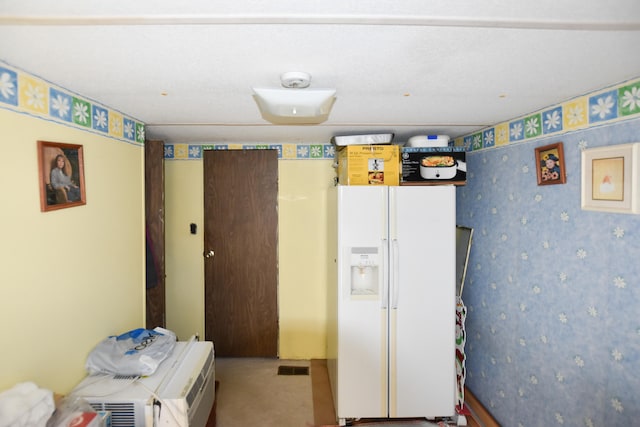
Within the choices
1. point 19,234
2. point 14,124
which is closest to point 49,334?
point 19,234

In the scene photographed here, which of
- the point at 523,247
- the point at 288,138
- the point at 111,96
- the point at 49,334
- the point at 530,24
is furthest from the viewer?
the point at 288,138

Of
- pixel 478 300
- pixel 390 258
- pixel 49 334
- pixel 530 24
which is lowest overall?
pixel 478 300

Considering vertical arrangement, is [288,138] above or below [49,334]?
above

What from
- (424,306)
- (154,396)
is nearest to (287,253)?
(424,306)

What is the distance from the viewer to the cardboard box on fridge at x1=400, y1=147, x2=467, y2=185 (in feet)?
7.70

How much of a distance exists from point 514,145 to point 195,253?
111 inches

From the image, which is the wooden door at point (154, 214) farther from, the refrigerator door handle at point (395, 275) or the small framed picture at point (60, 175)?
the refrigerator door handle at point (395, 275)

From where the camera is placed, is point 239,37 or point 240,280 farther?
point 240,280

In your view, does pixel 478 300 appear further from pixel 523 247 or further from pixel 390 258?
pixel 390 258

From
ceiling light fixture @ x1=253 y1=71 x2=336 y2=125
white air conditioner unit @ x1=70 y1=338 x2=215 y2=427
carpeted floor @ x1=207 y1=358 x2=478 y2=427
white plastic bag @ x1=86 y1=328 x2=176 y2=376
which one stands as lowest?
carpeted floor @ x1=207 y1=358 x2=478 y2=427

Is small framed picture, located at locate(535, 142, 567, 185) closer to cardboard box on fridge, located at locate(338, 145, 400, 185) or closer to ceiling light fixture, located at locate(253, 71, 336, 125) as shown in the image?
cardboard box on fridge, located at locate(338, 145, 400, 185)

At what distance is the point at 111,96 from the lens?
5.35 feet

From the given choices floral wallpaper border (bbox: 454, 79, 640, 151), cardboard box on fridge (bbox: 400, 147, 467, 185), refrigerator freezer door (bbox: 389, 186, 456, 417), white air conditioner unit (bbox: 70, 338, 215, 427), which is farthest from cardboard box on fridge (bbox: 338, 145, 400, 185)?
white air conditioner unit (bbox: 70, 338, 215, 427)

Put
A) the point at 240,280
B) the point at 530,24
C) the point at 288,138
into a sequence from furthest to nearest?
the point at 240,280
the point at 288,138
the point at 530,24
